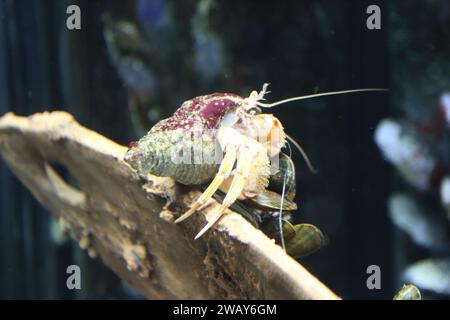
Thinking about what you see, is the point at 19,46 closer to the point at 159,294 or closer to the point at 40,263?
the point at 40,263

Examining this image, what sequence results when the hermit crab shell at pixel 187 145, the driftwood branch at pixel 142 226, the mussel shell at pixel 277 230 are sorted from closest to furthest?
the driftwood branch at pixel 142 226
the hermit crab shell at pixel 187 145
the mussel shell at pixel 277 230

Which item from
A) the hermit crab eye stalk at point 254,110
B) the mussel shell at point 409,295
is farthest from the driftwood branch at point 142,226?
the mussel shell at point 409,295

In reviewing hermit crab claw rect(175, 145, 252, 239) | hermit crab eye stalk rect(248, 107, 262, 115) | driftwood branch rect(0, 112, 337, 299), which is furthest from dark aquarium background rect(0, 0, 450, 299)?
Result: hermit crab claw rect(175, 145, 252, 239)

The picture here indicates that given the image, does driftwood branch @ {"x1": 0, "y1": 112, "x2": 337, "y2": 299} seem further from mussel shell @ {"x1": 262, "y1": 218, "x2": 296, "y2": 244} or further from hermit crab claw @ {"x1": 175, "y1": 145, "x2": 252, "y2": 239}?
mussel shell @ {"x1": 262, "y1": 218, "x2": 296, "y2": 244}

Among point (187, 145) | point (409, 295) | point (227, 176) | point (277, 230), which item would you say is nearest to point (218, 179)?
point (227, 176)

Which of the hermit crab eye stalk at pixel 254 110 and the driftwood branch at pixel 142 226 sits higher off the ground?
the hermit crab eye stalk at pixel 254 110

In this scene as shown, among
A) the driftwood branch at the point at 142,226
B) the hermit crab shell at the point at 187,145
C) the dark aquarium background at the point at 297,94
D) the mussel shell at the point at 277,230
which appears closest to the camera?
the driftwood branch at the point at 142,226

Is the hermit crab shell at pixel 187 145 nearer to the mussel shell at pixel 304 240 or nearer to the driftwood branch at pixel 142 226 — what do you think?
the driftwood branch at pixel 142 226
